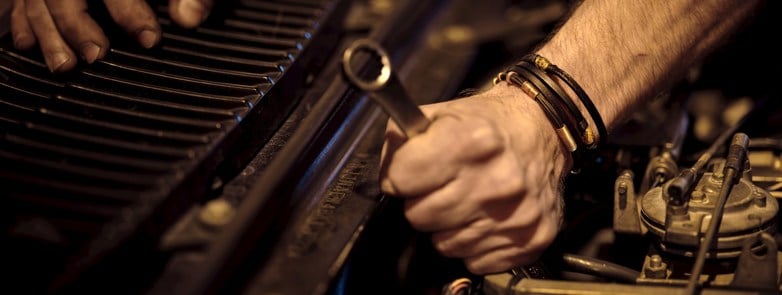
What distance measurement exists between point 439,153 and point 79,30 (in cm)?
64

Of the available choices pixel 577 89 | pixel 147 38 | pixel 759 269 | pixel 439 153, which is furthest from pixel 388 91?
pixel 147 38

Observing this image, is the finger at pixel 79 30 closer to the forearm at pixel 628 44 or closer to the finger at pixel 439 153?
the finger at pixel 439 153

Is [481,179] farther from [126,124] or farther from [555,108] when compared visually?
[126,124]

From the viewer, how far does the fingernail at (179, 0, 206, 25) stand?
3.91 feet

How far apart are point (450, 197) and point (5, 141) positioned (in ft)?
1.93

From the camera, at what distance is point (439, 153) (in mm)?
770

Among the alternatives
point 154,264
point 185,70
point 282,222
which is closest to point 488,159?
point 282,222

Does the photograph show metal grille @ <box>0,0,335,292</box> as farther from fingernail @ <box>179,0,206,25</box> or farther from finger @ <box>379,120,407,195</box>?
finger @ <box>379,120,407,195</box>

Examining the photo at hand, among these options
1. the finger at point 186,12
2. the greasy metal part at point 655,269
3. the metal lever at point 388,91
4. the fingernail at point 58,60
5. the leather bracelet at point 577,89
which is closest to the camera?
the metal lever at point 388,91

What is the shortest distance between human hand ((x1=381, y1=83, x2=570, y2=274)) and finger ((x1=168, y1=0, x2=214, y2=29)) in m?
0.53

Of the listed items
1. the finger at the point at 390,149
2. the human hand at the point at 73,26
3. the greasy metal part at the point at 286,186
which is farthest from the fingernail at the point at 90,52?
the finger at the point at 390,149

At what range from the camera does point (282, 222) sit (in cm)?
85

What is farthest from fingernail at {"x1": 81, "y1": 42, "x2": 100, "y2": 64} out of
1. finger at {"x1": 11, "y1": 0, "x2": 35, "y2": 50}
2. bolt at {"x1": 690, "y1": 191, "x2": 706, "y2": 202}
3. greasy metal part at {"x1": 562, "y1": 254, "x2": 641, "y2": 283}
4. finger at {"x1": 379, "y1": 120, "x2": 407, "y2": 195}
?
bolt at {"x1": 690, "y1": 191, "x2": 706, "y2": 202}

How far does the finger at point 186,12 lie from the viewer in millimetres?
1190
